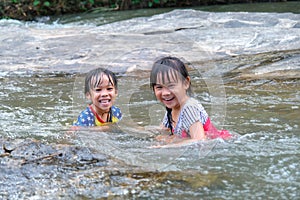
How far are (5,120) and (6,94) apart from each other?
1263 mm

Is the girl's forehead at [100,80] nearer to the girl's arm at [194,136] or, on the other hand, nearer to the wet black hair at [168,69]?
the wet black hair at [168,69]

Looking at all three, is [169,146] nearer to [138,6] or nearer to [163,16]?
[163,16]

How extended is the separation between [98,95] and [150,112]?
0.80 metres

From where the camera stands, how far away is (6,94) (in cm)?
576

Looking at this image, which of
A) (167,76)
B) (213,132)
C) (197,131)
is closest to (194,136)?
(197,131)

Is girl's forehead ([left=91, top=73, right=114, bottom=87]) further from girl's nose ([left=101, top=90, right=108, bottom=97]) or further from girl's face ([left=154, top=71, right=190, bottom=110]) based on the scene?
girl's face ([left=154, top=71, right=190, bottom=110])

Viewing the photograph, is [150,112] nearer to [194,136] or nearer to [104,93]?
[104,93]

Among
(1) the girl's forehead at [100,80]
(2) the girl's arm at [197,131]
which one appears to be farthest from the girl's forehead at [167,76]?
(1) the girl's forehead at [100,80]

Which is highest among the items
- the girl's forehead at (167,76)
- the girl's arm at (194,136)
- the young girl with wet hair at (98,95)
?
the girl's forehead at (167,76)

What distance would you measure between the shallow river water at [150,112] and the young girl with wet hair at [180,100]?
201 millimetres

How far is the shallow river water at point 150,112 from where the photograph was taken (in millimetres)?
2625

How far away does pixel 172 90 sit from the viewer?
3660mm

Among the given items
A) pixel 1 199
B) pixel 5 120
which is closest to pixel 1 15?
pixel 5 120

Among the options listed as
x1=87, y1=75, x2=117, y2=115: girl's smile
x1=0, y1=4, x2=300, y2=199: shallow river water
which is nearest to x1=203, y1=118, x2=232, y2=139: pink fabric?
x1=0, y1=4, x2=300, y2=199: shallow river water
